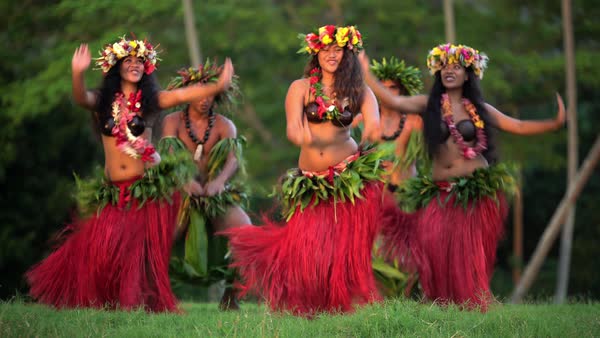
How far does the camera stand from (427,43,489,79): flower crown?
7.07 metres

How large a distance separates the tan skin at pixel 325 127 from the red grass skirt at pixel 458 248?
81 centimetres

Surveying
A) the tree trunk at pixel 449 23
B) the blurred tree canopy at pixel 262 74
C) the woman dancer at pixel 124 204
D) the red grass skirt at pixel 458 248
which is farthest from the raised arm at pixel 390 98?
the tree trunk at pixel 449 23

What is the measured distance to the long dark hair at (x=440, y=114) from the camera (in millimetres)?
6980

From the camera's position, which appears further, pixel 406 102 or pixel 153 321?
pixel 406 102

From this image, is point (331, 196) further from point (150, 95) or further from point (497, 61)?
point (497, 61)

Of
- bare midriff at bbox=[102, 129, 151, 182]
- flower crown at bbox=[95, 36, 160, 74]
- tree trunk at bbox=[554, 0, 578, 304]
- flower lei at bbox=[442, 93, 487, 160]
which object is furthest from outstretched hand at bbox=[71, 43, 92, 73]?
tree trunk at bbox=[554, 0, 578, 304]

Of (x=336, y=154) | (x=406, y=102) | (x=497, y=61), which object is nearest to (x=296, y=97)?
(x=336, y=154)

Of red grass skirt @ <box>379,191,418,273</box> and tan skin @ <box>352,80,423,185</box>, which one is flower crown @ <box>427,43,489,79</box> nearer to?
tan skin @ <box>352,80,423,185</box>

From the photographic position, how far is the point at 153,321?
597 centimetres

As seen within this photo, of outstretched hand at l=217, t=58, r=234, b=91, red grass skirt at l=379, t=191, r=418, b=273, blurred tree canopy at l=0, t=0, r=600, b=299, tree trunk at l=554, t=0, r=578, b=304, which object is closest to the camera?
outstretched hand at l=217, t=58, r=234, b=91

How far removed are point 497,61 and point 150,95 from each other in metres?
10.3

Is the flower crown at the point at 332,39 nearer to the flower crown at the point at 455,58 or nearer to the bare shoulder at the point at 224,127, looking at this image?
the flower crown at the point at 455,58

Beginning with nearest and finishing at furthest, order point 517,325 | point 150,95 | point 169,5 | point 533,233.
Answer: point 517,325 < point 150,95 < point 169,5 < point 533,233

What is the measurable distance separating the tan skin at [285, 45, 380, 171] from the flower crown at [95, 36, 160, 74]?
1167mm
